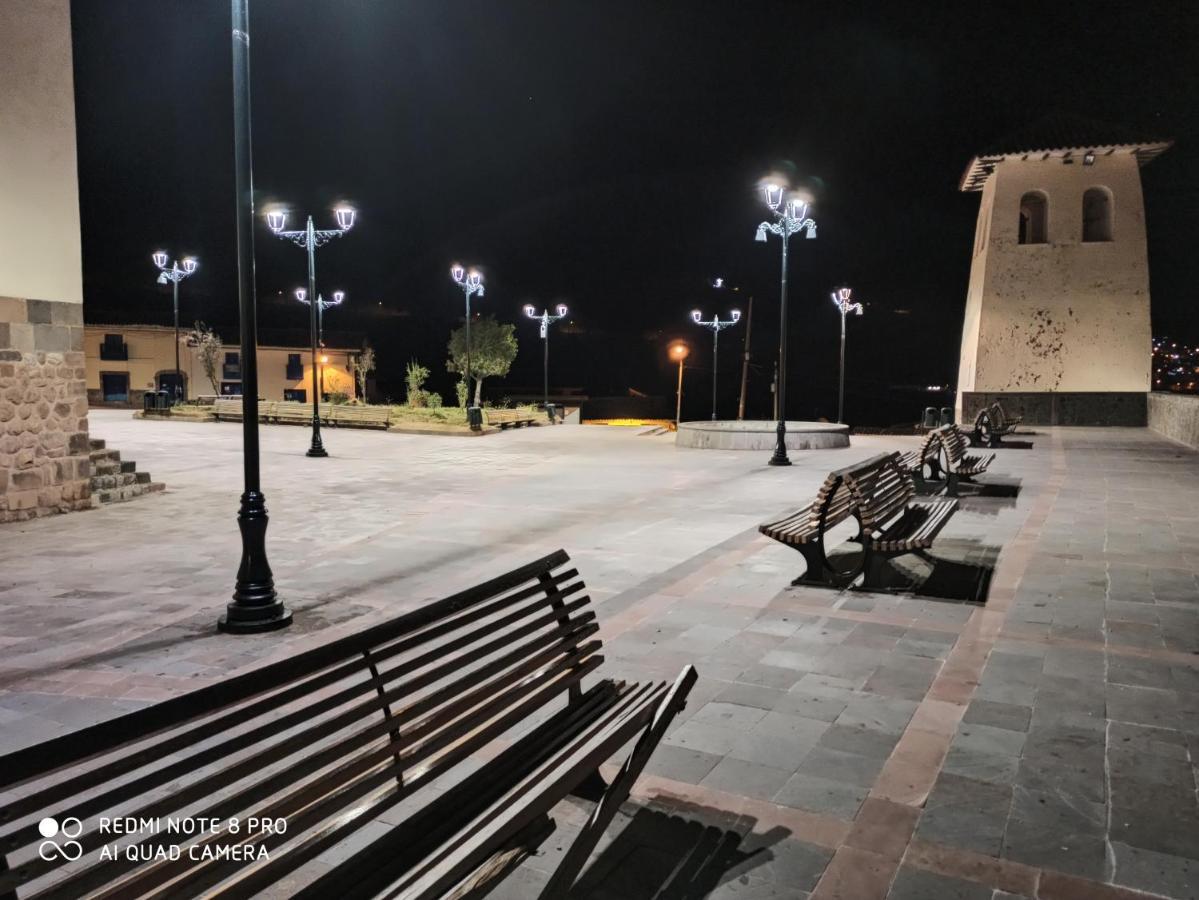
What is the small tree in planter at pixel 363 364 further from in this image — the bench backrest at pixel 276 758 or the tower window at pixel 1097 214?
the bench backrest at pixel 276 758

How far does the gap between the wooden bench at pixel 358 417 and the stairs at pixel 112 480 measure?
14.1 metres

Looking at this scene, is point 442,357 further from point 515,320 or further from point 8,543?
point 8,543

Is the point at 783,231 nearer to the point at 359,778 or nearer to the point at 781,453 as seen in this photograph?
the point at 781,453

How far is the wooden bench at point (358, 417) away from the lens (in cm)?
2667

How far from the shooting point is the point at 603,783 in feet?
11.3

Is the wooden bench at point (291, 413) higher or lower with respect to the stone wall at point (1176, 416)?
lower

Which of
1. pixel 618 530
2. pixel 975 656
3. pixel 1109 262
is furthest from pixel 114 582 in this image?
pixel 1109 262

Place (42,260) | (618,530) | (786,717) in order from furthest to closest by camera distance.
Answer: (42,260) → (618,530) → (786,717)

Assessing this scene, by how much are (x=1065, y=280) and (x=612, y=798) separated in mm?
30310

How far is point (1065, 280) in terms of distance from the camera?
91.0ft

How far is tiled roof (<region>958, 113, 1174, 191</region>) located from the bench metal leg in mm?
29646

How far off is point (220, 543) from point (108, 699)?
452 cm

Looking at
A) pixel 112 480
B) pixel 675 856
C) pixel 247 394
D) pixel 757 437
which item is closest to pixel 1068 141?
pixel 757 437

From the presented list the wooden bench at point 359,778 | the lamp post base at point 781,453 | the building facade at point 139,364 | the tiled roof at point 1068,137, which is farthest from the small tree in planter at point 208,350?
the wooden bench at point 359,778
